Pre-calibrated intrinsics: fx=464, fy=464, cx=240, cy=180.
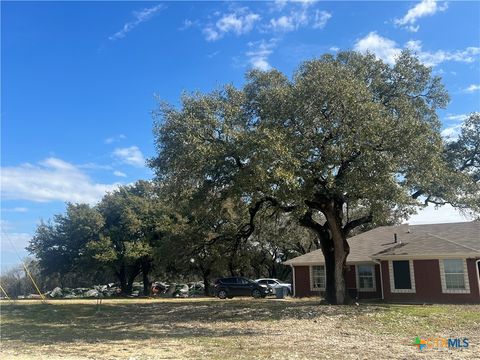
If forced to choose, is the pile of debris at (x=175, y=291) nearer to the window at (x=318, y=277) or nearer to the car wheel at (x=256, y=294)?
the car wheel at (x=256, y=294)

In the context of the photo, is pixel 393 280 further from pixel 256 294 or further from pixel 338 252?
pixel 256 294

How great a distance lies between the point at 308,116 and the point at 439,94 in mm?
8317

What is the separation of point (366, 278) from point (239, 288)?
1071 cm

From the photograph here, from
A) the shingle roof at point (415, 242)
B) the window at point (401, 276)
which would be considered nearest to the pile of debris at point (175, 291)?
the shingle roof at point (415, 242)

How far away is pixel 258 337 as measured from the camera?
45.1 feet

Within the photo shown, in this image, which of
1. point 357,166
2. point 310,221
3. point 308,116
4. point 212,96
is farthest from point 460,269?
point 212,96

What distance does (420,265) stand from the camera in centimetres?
2497

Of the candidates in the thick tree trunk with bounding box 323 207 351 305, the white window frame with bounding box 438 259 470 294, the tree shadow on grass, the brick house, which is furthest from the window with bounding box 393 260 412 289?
the tree shadow on grass

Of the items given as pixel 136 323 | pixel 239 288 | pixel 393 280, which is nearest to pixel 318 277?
pixel 239 288

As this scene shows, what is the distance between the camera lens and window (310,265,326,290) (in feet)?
106

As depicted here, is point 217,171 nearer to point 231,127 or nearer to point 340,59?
point 231,127

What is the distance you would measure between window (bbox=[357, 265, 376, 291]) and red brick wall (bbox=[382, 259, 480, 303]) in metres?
3.29

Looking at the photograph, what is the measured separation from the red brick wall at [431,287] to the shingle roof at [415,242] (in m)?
0.72

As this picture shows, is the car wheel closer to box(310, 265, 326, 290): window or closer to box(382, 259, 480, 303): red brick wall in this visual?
box(310, 265, 326, 290): window
